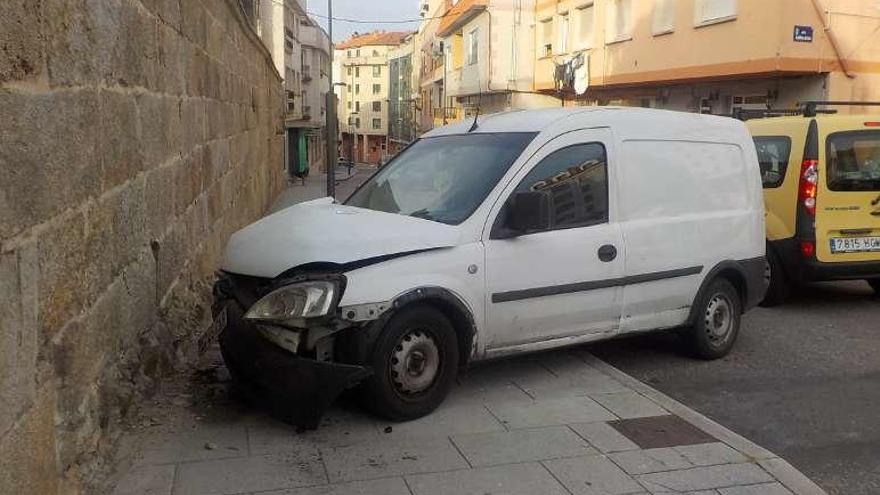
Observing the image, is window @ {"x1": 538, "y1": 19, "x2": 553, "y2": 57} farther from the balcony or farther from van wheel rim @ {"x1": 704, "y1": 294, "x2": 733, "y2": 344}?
van wheel rim @ {"x1": 704, "y1": 294, "x2": 733, "y2": 344}

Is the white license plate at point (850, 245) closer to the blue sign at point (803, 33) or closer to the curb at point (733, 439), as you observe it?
the curb at point (733, 439)

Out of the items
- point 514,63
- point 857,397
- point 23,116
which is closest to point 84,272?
point 23,116

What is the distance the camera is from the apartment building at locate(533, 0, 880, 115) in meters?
17.0

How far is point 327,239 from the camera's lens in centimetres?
439

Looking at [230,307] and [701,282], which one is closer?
[230,307]

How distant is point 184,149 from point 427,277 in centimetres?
274

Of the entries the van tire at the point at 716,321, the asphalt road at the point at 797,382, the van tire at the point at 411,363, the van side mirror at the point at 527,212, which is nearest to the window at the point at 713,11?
the asphalt road at the point at 797,382

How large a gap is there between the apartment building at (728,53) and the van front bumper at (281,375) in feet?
31.7

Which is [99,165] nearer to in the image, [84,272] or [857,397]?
[84,272]

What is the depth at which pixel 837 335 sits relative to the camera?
726 cm

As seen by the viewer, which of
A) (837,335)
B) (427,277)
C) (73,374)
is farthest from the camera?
(837,335)

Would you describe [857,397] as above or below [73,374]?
below

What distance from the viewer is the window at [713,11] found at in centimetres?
1872

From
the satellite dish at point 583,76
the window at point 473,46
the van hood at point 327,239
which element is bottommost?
the van hood at point 327,239
